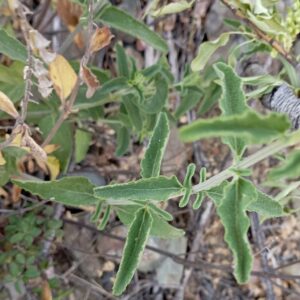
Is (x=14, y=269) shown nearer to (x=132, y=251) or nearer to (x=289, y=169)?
(x=132, y=251)

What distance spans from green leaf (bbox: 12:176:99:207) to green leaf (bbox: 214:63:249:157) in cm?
47

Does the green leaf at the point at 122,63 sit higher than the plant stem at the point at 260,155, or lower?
lower

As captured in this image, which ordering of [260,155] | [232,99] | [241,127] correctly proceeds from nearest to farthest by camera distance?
[241,127]
[260,155]
[232,99]

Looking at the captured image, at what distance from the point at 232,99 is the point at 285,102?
34cm

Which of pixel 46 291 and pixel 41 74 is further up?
pixel 41 74

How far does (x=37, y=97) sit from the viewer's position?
1.62 meters

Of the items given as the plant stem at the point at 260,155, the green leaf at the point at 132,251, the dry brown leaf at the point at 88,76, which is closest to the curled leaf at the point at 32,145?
the dry brown leaf at the point at 88,76

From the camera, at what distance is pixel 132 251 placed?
1061 millimetres

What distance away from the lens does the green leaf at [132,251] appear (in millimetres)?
1045

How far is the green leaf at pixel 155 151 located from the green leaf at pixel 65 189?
0.20m

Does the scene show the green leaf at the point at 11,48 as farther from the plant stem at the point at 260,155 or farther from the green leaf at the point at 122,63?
the plant stem at the point at 260,155

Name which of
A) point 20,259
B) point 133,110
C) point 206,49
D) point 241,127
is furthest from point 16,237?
point 241,127

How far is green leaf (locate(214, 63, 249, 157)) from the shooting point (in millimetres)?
918

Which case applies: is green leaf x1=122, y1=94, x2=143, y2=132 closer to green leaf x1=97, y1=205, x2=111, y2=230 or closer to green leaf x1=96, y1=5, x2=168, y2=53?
green leaf x1=96, y1=5, x2=168, y2=53
